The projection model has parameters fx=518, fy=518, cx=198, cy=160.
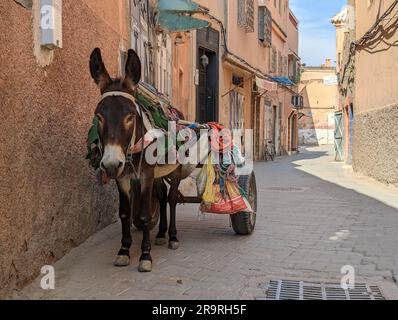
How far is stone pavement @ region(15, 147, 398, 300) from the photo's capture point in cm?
407

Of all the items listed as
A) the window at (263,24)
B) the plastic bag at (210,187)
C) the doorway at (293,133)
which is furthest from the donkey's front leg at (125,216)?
the doorway at (293,133)

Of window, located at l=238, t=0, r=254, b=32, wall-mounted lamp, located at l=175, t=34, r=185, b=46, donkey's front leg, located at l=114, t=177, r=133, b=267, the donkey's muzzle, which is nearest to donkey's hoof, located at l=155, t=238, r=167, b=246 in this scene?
donkey's front leg, located at l=114, t=177, r=133, b=267

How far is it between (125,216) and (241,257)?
125cm

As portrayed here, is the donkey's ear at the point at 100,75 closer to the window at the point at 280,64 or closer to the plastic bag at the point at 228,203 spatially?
the plastic bag at the point at 228,203

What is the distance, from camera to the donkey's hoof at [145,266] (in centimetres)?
448

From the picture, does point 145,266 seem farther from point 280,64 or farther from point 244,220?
point 280,64

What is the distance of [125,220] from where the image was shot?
478cm

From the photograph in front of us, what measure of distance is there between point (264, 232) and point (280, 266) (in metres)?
1.64

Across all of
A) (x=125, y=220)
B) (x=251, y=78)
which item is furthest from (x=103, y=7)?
(x=251, y=78)

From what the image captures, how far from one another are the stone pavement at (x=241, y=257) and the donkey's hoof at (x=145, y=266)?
55mm

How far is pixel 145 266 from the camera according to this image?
4484mm

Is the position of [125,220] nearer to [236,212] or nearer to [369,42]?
[236,212]

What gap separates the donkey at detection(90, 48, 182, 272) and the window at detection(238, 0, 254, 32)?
582 inches

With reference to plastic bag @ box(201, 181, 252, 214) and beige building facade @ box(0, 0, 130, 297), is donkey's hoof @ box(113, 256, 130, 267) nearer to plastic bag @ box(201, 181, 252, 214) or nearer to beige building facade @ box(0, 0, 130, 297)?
beige building facade @ box(0, 0, 130, 297)
